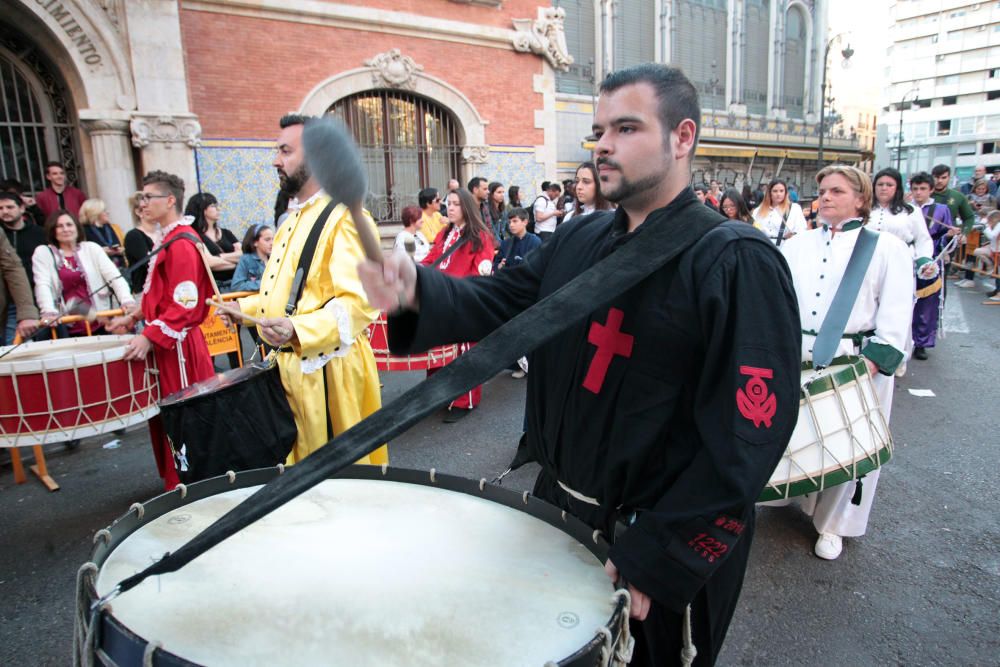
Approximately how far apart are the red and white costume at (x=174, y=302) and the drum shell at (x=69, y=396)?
0.15 meters

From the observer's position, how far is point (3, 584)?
324cm

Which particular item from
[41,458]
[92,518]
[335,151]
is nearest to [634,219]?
[335,151]

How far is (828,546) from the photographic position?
11.3 feet

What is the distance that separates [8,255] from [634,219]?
527 centimetres

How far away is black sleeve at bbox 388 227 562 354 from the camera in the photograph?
5.32 feet

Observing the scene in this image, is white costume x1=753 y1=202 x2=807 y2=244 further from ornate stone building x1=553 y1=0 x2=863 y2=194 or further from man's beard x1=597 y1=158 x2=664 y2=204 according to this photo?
ornate stone building x1=553 y1=0 x2=863 y2=194

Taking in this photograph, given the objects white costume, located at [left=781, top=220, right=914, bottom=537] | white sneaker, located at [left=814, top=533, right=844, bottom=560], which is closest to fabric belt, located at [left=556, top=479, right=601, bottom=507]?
white costume, located at [left=781, top=220, right=914, bottom=537]

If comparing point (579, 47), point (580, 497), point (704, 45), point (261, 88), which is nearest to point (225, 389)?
point (580, 497)

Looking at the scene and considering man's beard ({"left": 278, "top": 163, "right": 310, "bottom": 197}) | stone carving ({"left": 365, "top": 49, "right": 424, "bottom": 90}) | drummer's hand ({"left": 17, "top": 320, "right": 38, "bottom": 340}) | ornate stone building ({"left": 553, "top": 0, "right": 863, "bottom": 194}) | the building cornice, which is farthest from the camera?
ornate stone building ({"left": 553, "top": 0, "right": 863, "bottom": 194})

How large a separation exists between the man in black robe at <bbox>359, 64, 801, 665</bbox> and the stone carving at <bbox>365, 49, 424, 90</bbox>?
12.8 meters

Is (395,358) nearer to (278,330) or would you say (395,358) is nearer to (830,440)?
(278,330)

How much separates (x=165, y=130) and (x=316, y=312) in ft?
32.0

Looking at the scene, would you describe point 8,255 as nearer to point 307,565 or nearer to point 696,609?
point 307,565

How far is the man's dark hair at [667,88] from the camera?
1.53 metres
